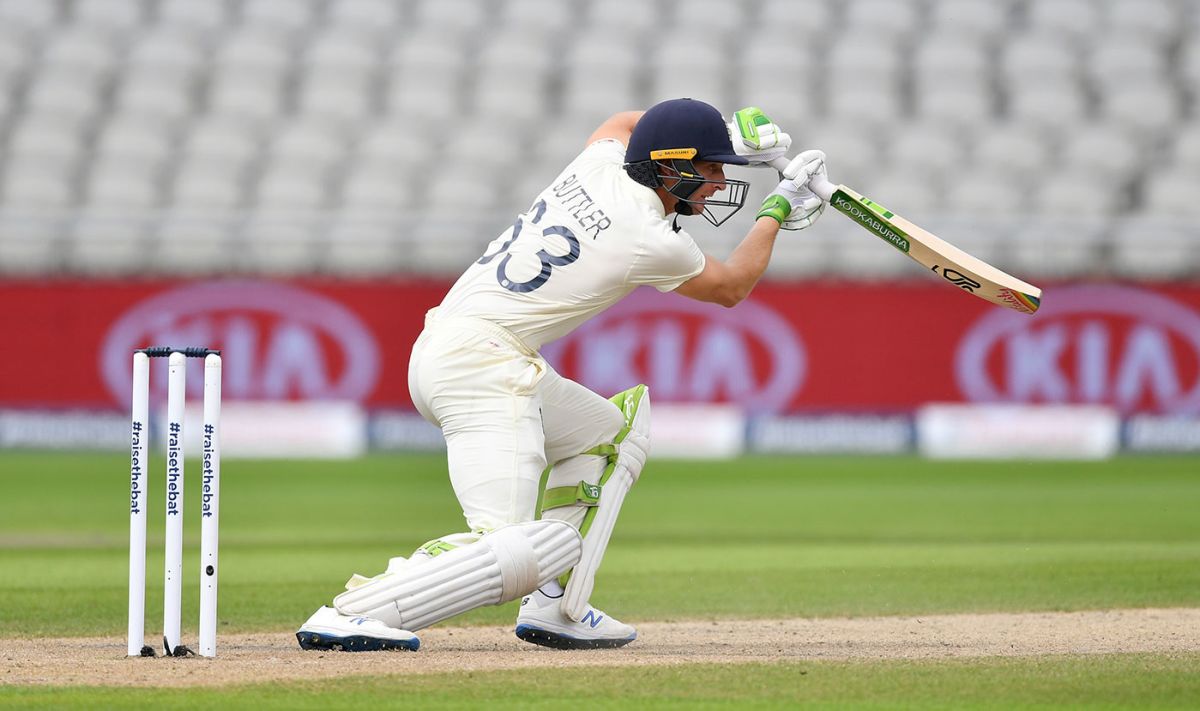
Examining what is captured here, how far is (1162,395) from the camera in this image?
15211 millimetres

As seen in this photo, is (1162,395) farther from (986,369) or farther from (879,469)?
(879,469)

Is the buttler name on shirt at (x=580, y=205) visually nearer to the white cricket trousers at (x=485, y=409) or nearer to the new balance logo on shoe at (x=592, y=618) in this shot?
the white cricket trousers at (x=485, y=409)

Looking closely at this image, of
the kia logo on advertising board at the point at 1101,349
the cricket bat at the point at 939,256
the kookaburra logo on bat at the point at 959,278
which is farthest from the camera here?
the kia logo on advertising board at the point at 1101,349

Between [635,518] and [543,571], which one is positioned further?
[635,518]

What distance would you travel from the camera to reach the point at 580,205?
17.1 feet

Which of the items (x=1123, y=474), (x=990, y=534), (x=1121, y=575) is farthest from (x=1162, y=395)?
(x=1121, y=575)

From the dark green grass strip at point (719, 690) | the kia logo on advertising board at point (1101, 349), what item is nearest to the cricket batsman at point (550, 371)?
the dark green grass strip at point (719, 690)

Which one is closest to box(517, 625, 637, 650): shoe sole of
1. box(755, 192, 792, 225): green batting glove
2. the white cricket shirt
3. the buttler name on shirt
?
the white cricket shirt

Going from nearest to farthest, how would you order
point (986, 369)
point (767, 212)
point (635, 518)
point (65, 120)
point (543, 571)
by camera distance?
point (543, 571), point (767, 212), point (635, 518), point (986, 369), point (65, 120)

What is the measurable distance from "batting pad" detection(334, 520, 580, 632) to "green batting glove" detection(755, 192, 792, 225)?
50.1 inches

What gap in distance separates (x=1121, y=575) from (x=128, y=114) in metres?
13.6

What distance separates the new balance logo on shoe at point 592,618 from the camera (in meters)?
5.55

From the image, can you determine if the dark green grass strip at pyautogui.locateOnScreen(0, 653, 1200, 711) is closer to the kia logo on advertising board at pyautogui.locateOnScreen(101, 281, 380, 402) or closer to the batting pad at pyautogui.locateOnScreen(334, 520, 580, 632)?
the batting pad at pyautogui.locateOnScreen(334, 520, 580, 632)

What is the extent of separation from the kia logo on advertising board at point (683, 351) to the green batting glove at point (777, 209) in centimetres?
982
